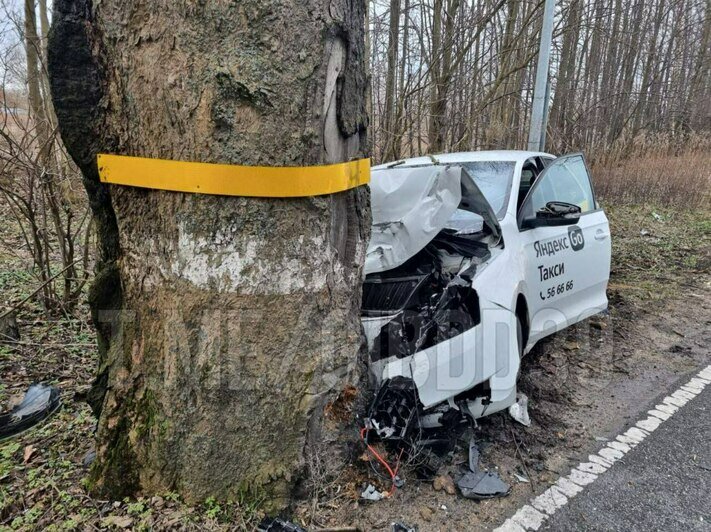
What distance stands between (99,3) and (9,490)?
2.09 m

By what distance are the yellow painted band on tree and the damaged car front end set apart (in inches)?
39.7

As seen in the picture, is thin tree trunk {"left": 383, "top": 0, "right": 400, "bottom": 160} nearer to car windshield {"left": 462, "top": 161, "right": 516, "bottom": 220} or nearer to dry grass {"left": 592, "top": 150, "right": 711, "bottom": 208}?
dry grass {"left": 592, "top": 150, "right": 711, "bottom": 208}

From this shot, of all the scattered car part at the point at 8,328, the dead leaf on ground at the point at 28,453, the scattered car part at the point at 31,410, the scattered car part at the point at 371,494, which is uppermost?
the scattered car part at the point at 8,328

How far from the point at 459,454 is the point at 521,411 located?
582 mm

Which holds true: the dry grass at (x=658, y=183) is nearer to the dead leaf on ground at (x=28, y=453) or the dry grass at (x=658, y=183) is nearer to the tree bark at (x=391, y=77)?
the tree bark at (x=391, y=77)

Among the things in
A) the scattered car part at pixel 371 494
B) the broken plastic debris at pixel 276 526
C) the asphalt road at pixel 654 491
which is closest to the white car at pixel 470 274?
the scattered car part at pixel 371 494

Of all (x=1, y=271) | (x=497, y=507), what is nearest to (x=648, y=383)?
(x=497, y=507)

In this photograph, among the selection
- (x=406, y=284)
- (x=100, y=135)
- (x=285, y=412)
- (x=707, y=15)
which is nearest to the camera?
(x=100, y=135)

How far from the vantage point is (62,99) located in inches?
73.9

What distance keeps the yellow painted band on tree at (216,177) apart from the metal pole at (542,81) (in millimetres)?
6404

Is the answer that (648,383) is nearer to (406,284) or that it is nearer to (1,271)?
(406,284)

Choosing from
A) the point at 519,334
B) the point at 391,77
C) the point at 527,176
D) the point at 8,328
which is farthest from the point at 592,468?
the point at 391,77

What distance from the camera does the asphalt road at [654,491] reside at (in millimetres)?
2248

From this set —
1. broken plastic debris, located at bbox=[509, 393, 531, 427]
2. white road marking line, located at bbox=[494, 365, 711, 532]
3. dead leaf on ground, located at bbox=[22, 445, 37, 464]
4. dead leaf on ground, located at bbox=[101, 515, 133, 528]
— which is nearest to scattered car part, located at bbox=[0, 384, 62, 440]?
dead leaf on ground, located at bbox=[22, 445, 37, 464]
